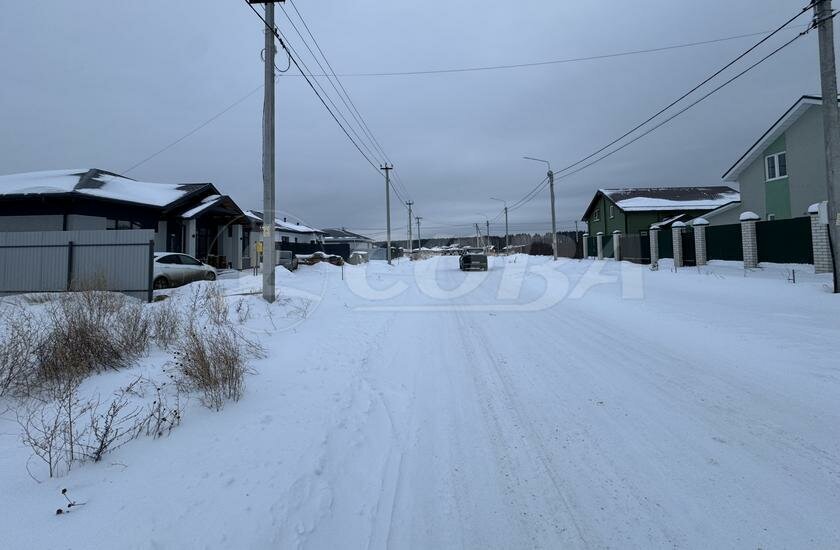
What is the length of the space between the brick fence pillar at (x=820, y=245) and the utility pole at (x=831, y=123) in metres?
2.84

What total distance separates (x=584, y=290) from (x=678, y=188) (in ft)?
110

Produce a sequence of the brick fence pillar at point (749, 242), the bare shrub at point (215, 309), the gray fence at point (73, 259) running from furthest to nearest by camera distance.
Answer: the brick fence pillar at point (749, 242) → the gray fence at point (73, 259) → the bare shrub at point (215, 309)

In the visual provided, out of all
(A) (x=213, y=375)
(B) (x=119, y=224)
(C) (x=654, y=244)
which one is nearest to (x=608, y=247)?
(C) (x=654, y=244)

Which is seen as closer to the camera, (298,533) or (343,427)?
(298,533)

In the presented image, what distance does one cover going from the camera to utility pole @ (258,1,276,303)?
37.9 ft

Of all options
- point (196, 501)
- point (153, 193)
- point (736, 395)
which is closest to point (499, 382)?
point (736, 395)

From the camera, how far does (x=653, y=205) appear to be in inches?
1480

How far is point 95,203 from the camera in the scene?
18.9 metres

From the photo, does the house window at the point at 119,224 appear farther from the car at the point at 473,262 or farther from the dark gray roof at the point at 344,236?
the dark gray roof at the point at 344,236

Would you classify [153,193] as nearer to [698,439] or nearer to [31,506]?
[31,506]

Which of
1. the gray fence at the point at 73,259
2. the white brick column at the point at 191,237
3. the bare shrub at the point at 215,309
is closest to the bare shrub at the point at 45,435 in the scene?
the bare shrub at the point at 215,309

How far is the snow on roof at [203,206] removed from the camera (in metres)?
23.0

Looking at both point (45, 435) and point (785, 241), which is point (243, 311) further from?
point (785, 241)

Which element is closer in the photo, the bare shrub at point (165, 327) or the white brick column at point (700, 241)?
the bare shrub at point (165, 327)
